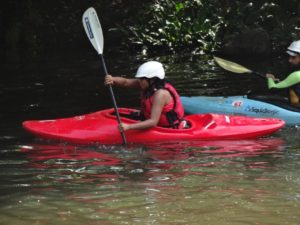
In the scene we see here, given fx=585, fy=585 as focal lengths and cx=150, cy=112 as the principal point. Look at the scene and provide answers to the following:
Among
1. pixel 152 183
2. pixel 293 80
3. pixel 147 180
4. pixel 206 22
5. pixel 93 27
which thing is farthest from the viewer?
pixel 206 22

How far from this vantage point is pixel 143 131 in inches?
240

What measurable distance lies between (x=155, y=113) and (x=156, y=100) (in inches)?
5.2

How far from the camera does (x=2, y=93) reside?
32.5ft

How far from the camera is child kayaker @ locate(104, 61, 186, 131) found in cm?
595

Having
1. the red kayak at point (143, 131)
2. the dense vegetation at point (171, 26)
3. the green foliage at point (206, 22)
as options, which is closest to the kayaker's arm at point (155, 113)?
the red kayak at point (143, 131)

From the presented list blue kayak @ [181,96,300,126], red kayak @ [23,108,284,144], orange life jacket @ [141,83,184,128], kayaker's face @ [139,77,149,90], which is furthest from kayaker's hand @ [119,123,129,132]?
blue kayak @ [181,96,300,126]

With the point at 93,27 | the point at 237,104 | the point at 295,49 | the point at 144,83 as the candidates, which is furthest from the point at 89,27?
the point at 295,49

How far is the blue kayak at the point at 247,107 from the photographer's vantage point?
7.07m

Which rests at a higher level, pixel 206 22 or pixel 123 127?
pixel 206 22

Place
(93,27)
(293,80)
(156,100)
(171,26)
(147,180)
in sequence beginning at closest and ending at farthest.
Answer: (147,180) → (156,100) → (293,80) → (93,27) → (171,26)

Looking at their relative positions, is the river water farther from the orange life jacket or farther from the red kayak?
the orange life jacket

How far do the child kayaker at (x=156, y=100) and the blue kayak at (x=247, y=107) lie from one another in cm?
143

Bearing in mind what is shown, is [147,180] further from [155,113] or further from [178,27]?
[178,27]

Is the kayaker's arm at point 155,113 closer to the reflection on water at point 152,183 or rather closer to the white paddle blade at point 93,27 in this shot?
the reflection on water at point 152,183
